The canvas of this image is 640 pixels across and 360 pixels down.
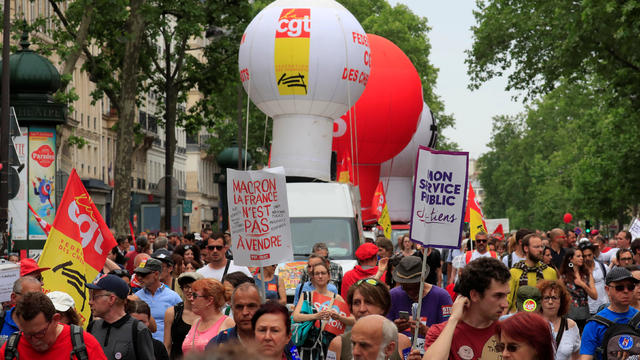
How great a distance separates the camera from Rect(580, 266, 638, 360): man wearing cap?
25.8 feet

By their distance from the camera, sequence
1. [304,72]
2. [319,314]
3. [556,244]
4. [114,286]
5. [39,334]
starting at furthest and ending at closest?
[304,72] → [556,244] → [319,314] → [114,286] → [39,334]

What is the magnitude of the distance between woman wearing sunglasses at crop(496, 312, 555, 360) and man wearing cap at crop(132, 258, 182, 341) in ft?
18.2

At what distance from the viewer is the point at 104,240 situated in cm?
1061

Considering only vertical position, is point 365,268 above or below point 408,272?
below

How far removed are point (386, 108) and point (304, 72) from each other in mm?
9733

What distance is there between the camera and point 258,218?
1007 centimetres

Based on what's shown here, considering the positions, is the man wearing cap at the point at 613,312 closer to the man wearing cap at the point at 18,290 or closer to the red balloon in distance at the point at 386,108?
the man wearing cap at the point at 18,290

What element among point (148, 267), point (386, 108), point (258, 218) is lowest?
point (148, 267)

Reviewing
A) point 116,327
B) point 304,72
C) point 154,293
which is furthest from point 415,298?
point 304,72

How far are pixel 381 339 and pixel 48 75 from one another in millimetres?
15555

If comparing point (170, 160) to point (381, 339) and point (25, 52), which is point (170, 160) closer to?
point (25, 52)

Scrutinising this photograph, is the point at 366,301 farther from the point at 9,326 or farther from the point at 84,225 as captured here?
the point at 84,225

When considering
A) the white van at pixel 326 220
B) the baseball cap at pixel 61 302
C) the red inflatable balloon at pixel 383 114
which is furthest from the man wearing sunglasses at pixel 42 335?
the red inflatable balloon at pixel 383 114

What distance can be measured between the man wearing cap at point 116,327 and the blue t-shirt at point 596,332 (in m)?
2.92
